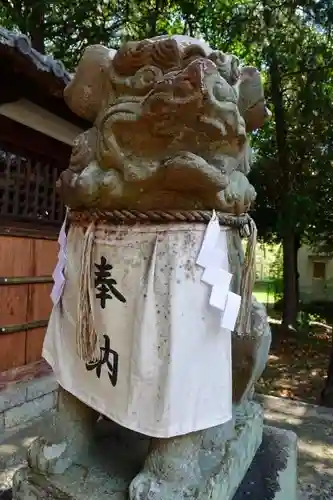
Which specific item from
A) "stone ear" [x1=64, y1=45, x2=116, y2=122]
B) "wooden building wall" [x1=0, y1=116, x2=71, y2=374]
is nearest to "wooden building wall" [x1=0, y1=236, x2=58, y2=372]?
"wooden building wall" [x1=0, y1=116, x2=71, y2=374]

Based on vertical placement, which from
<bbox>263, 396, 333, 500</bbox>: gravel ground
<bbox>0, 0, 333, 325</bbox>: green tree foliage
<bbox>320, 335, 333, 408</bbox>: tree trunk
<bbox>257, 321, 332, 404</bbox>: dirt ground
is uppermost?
<bbox>0, 0, 333, 325</bbox>: green tree foliage

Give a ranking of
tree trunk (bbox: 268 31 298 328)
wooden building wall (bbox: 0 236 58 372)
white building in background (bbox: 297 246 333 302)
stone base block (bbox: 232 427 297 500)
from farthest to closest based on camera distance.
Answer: white building in background (bbox: 297 246 333 302) < tree trunk (bbox: 268 31 298 328) < wooden building wall (bbox: 0 236 58 372) < stone base block (bbox: 232 427 297 500)

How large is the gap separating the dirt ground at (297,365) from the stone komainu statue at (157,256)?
198 inches

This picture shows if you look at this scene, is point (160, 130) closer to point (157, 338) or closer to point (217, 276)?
point (217, 276)

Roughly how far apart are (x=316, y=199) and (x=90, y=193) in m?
6.84

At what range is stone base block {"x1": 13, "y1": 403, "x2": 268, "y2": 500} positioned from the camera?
1.23m

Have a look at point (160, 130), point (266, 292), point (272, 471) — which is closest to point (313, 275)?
point (266, 292)

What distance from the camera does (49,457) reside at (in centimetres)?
128

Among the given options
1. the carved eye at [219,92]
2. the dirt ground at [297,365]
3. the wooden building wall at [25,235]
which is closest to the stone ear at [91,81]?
A: the carved eye at [219,92]

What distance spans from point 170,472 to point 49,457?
326 mm

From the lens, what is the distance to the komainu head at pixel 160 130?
1.14 m

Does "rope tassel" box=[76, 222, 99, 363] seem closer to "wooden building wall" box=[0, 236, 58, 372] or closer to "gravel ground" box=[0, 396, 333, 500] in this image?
"gravel ground" box=[0, 396, 333, 500]

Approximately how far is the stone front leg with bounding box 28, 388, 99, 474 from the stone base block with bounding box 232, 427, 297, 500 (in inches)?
19.1

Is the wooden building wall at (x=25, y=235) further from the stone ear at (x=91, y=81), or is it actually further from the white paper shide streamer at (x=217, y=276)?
the white paper shide streamer at (x=217, y=276)
